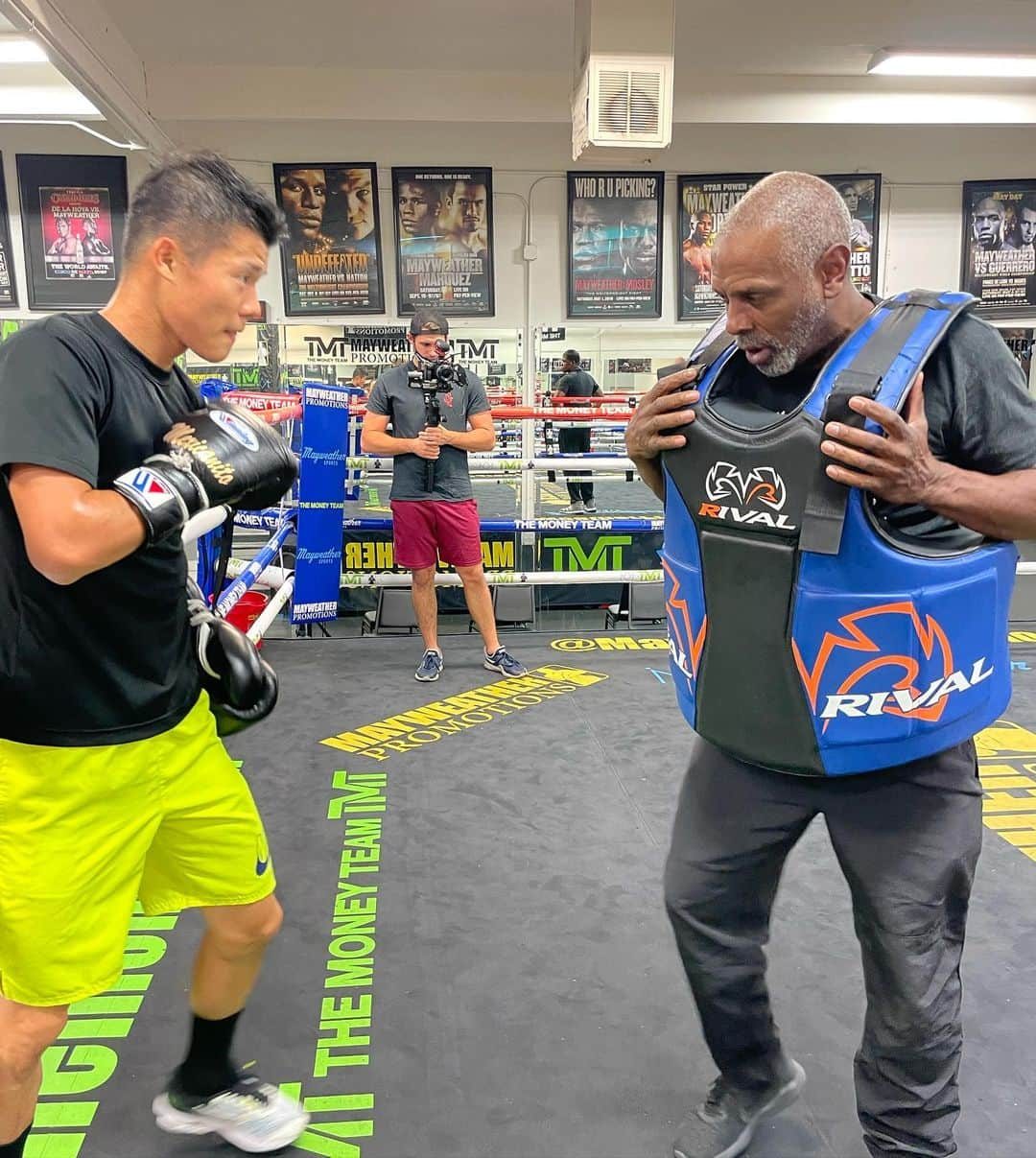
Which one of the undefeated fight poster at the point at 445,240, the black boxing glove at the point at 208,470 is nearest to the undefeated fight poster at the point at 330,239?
the undefeated fight poster at the point at 445,240

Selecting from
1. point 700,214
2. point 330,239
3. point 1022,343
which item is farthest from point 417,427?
point 1022,343

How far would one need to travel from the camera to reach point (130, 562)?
3.88ft

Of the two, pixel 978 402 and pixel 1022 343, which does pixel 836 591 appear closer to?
pixel 978 402

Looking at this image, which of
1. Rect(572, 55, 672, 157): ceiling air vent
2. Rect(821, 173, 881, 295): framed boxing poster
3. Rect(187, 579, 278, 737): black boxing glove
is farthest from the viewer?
Rect(821, 173, 881, 295): framed boxing poster

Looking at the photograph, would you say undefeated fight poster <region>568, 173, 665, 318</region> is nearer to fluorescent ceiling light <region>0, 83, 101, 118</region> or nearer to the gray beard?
fluorescent ceiling light <region>0, 83, 101, 118</region>

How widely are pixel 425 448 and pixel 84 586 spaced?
2570 millimetres

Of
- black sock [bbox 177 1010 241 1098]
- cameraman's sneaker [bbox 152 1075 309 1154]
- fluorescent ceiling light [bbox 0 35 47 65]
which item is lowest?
cameraman's sneaker [bbox 152 1075 309 1154]

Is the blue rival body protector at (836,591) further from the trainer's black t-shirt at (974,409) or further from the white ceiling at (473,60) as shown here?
the white ceiling at (473,60)

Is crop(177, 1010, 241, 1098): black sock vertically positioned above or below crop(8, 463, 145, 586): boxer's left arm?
below

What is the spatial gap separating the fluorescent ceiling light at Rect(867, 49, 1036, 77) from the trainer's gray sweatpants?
644cm

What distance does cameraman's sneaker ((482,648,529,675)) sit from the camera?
150 inches

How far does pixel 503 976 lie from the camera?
1.83 metres

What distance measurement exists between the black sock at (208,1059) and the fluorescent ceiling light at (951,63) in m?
6.90

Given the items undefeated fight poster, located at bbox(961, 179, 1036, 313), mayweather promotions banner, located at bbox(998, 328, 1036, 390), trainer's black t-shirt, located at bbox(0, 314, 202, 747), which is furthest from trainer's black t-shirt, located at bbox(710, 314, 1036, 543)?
undefeated fight poster, located at bbox(961, 179, 1036, 313)
